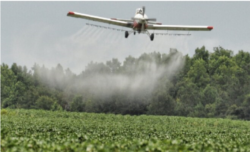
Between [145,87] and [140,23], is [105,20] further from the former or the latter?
[145,87]

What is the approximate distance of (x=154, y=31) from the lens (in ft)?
143

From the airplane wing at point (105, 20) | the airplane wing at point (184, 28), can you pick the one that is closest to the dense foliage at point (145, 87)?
the airplane wing at point (184, 28)

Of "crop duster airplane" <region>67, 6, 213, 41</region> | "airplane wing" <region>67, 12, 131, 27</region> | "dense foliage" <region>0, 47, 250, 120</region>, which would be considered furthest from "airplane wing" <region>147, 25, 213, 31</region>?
"dense foliage" <region>0, 47, 250, 120</region>

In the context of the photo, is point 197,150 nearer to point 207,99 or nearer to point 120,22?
point 120,22

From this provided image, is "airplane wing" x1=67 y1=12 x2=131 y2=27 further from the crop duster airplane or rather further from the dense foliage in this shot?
A: the dense foliage

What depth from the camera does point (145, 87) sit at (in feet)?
330

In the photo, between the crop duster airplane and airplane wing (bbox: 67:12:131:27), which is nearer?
the crop duster airplane

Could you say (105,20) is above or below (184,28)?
below

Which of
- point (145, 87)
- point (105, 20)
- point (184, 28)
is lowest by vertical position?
point (145, 87)

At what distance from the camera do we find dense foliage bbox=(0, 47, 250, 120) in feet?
282

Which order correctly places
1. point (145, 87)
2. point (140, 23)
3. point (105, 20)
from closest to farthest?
point (140, 23)
point (105, 20)
point (145, 87)

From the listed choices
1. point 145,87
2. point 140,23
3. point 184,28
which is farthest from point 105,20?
point 145,87

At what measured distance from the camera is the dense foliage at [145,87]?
85975mm

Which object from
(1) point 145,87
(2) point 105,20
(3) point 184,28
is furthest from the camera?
(1) point 145,87
